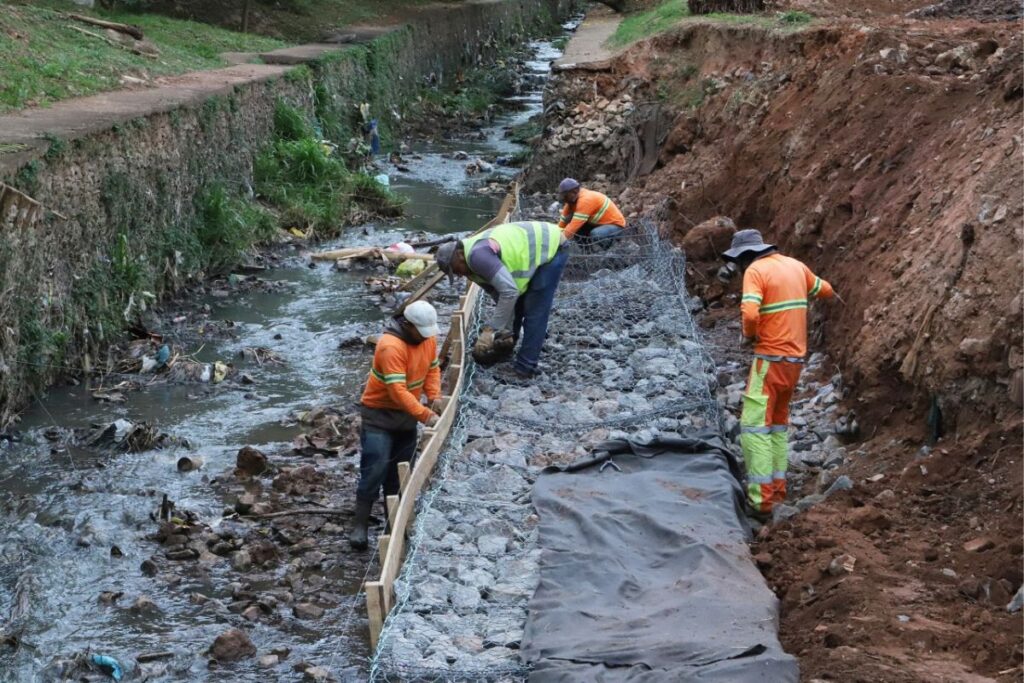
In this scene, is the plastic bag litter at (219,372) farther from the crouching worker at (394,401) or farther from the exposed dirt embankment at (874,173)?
the exposed dirt embankment at (874,173)

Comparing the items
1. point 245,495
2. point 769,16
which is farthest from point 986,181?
point 769,16

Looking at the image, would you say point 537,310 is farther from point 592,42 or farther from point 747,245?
point 592,42

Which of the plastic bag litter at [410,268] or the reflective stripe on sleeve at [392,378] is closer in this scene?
the reflective stripe on sleeve at [392,378]

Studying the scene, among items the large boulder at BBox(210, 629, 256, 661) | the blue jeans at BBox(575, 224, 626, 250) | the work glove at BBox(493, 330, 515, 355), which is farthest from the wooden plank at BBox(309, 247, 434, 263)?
the large boulder at BBox(210, 629, 256, 661)

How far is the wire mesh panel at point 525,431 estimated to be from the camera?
6.13 metres

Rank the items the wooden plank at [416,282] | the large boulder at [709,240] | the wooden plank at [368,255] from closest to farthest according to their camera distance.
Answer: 1. the large boulder at [709,240]
2. the wooden plank at [416,282]
3. the wooden plank at [368,255]

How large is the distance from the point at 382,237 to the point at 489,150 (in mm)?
8177

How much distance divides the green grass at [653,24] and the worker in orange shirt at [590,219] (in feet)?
26.5

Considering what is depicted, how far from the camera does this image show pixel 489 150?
24656mm

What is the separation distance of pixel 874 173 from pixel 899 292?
8.13 feet

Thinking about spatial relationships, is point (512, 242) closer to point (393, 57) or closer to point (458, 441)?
point (458, 441)

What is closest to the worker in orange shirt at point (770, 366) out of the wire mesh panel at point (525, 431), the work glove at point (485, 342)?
the wire mesh panel at point (525, 431)

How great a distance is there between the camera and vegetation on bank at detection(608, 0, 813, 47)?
16.6 meters

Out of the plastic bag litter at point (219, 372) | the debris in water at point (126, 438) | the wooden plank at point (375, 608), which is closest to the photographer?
the wooden plank at point (375, 608)
